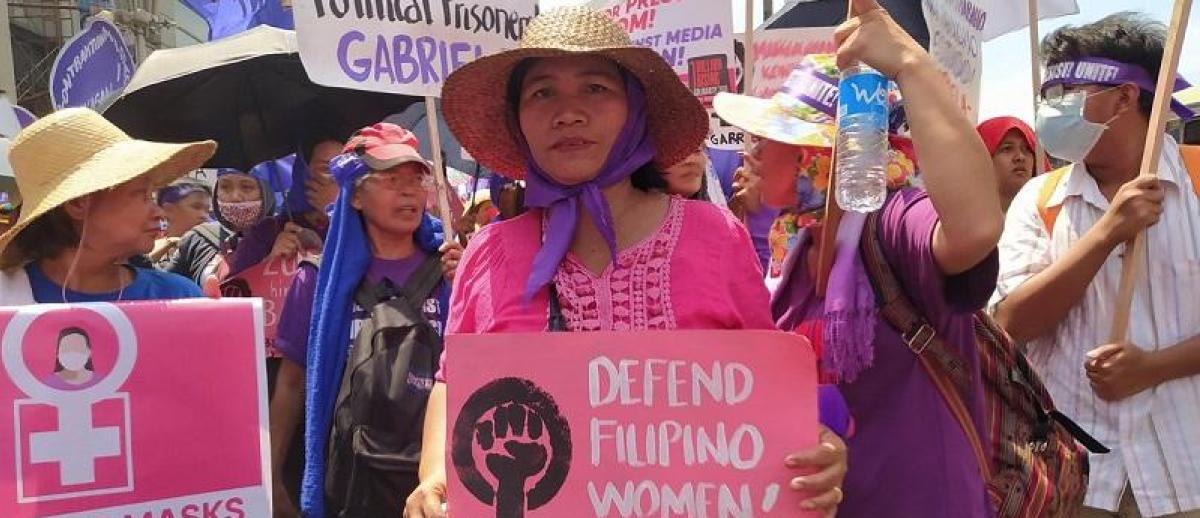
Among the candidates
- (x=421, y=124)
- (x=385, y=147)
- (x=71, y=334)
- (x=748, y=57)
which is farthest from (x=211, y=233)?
(x=71, y=334)

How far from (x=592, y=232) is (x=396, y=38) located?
191 centimetres

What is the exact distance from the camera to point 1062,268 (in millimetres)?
2586

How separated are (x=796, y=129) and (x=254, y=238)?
2881 mm

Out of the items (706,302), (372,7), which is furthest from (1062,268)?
(372,7)

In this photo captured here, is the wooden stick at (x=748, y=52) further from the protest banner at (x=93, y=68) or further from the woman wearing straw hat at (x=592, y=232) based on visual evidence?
the protest banner at (x=93, y=68)

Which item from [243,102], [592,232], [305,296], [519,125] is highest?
[243,102]

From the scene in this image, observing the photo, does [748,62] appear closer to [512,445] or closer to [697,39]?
[697,39]

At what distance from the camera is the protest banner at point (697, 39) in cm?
484

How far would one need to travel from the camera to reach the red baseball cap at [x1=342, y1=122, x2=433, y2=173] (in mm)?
3449

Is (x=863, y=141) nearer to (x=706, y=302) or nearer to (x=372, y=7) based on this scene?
(x=706, y=302)

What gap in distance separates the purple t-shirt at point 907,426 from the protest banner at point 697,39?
2.91 m

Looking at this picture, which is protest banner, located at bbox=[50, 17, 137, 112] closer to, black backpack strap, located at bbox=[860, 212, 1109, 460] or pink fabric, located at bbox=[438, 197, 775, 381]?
pink fabric, located at bbox=[438, 197, 775, 381]

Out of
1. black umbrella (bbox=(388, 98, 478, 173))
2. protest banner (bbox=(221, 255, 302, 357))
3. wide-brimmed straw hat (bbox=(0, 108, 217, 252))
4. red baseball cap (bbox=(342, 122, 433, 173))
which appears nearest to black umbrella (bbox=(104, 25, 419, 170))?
black umbrella (bbox=(388, 98, 478, 173))

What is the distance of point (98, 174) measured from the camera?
2.41 metres
